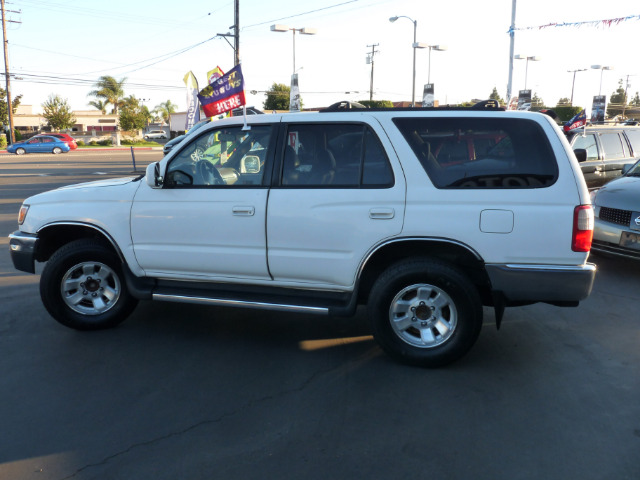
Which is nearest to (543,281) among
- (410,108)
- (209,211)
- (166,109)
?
(410,108)

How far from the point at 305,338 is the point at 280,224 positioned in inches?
44.7

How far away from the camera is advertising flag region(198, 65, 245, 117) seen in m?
6.12

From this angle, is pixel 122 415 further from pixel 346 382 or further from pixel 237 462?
pixel 346 382

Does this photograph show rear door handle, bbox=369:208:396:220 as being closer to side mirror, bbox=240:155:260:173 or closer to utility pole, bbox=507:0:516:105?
side mirror, bbox=240:155:260:173

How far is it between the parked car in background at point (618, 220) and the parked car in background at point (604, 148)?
390cm

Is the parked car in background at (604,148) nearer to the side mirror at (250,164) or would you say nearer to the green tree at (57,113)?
the side mirror at (250,164)

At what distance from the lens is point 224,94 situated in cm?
618

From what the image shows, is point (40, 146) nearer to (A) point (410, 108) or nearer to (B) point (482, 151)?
(A) point (410, 108)

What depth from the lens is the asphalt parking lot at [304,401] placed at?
319 cm

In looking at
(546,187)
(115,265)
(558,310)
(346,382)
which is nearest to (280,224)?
(346,382)

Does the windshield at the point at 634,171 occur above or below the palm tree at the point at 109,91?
below

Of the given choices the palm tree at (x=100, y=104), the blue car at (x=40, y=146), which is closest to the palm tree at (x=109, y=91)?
the palm tree at (x=100, y=104)

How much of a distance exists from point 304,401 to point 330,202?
1496 mm

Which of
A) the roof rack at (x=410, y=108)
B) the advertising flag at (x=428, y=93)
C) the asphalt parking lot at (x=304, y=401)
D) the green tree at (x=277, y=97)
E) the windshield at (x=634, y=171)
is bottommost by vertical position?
the asphalt parking lot at (x=304, y=401)
